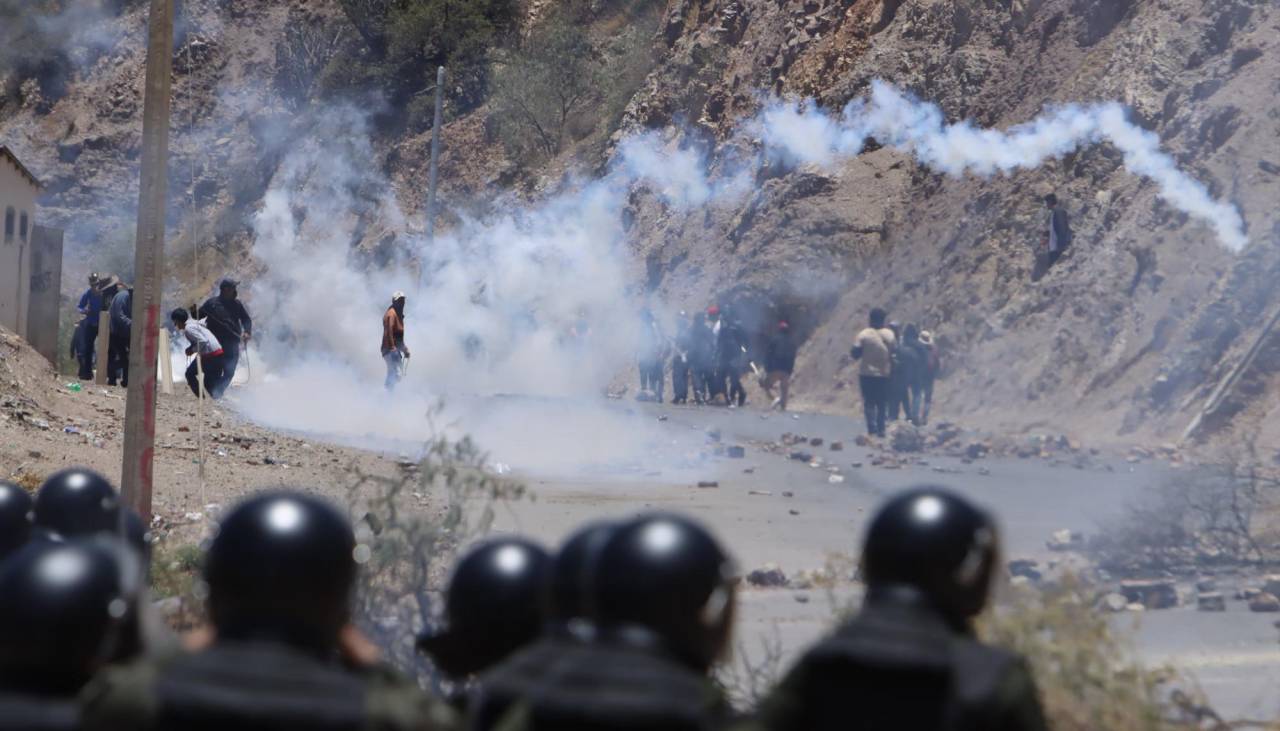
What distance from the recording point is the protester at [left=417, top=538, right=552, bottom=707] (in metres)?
3.51

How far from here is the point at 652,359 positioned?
27.8 m

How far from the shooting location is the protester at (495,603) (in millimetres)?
3506

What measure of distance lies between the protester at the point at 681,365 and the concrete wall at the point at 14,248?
35.6ft

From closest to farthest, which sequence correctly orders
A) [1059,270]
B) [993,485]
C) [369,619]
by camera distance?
[369,619]
[993,485]
[1059,270]

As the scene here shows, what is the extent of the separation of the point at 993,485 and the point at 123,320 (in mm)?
11630

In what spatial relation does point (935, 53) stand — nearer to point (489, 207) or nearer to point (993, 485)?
point (489, 207)

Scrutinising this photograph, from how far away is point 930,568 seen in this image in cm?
266

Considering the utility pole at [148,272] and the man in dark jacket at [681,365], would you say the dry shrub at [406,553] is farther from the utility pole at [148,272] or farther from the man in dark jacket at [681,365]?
the man in dark jacket at [681,365]

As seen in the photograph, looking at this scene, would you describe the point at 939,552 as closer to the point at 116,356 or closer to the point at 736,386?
the point at 116,356

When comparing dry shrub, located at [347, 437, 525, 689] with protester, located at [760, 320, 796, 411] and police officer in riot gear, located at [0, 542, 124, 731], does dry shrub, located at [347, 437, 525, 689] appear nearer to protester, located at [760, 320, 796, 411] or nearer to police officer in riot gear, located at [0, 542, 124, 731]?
police officer in riot gear, located at [0, 542, 124, 731]

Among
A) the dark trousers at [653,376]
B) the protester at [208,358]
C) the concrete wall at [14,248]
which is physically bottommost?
the protester at [208,358]

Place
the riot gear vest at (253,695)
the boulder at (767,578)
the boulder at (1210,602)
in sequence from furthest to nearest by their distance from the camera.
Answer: the boulder at (767,578), the boulder at (1210,602), the riot gear vest at (253,695)

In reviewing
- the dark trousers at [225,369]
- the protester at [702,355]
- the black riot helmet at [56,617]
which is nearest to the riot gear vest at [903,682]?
the black riot helmet at [56,617]

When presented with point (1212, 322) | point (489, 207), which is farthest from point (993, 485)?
point (489, 207)
